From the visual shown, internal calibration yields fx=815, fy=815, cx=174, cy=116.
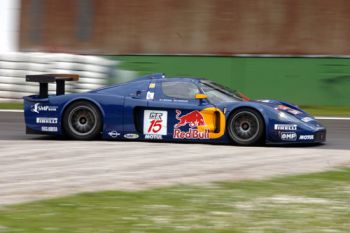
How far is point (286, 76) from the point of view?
781 inches

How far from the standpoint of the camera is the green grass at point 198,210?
628 cm

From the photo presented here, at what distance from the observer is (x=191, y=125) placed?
39.8 ft

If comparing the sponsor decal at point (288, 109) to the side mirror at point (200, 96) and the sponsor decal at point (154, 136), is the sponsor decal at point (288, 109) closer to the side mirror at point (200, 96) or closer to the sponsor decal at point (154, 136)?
the side mirror at point (200, 96)

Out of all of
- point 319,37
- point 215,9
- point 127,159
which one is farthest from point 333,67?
point 127,159

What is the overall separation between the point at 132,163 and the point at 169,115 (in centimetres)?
245

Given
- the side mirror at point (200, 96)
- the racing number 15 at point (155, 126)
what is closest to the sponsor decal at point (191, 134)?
the racing number 15 at point (155, 126)

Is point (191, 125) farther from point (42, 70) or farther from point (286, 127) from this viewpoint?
point (42, 70)

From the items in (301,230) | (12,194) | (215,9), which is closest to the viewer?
(301,230)

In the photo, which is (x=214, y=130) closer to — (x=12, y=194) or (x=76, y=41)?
(x=12, y=194)

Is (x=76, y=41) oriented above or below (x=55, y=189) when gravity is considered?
above

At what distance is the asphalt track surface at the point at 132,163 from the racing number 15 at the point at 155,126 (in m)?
0.26

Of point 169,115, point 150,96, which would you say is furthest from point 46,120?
point 169,115

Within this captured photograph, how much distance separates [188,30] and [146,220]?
15.1m

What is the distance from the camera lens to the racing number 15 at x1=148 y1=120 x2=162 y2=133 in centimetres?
1227
